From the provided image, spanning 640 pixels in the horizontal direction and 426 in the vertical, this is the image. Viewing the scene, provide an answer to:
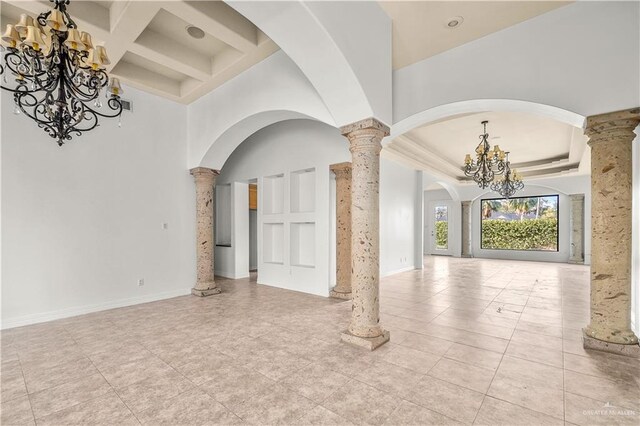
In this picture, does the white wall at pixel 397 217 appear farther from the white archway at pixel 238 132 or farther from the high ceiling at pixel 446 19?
the high ceiling at pixel 446 19

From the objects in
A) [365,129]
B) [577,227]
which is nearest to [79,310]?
[365,129]

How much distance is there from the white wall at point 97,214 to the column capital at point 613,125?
21.1ft

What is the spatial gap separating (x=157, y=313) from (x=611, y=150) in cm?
635

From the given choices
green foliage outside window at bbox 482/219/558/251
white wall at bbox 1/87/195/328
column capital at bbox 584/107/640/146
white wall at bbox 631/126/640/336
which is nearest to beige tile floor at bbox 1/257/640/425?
white wall at bbox 1/87/195/328

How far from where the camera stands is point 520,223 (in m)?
12.5

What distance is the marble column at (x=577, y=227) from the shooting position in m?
10.6

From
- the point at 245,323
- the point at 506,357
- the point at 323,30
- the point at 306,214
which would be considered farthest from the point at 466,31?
the point at 245,323

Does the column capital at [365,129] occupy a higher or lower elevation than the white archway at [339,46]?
lower

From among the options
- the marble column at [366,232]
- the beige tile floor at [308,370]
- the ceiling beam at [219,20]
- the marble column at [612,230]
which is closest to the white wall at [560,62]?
the marble column at [612,230]

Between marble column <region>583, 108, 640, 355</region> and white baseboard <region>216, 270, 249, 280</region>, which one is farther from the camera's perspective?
white baseboard <region>216, 270, 249, 280</region>

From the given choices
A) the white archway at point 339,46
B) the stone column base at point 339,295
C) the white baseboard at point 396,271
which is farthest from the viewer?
the white baseboard at point 396,271

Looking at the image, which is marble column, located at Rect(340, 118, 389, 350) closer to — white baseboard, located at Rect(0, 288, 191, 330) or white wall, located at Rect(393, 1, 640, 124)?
white wall, located at Rect(393, 1, 640, 124)

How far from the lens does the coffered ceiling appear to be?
345 centimetres

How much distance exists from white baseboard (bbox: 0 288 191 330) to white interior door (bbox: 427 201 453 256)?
12.0 meters
